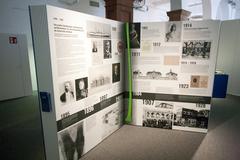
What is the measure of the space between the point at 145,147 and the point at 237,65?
Result: 4193 millimetres

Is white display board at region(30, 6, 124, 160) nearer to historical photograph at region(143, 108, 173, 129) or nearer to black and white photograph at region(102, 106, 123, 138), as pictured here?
black and white photograph at region(102, 106, 123, 138)

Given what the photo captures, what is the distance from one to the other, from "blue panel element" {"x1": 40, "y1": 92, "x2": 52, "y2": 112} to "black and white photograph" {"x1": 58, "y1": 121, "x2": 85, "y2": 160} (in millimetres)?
300

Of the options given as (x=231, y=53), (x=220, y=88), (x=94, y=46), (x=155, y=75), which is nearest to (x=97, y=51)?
(x=94, y=46)

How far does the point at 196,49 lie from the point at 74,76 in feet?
6.03

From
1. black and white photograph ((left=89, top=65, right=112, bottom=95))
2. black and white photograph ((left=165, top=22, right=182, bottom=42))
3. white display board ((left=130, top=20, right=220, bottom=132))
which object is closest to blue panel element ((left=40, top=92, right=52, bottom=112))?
black and white photograph ((left=89, top=65, right=112, bottom=95))

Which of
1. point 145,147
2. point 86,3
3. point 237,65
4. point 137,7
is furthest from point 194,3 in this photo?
point 145,147

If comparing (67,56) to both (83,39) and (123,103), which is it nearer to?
(83,39)

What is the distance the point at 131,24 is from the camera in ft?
9.36

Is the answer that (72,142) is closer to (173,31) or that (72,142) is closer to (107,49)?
(107,49)

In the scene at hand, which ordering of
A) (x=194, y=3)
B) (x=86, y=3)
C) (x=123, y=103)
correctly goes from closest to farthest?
(x=123, y=103) → (x=86, y=3) → (x=194, y=3)

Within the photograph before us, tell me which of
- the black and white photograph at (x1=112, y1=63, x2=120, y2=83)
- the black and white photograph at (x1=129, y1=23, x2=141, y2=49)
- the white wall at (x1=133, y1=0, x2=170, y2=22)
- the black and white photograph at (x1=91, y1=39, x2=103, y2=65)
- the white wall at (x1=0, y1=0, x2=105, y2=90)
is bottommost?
the black and white photograph at (x1=112, y1=63, x2=120, y2=83)

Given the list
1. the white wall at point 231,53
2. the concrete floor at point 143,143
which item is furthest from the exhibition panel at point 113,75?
the white wall at point 231,53

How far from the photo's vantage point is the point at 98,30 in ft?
7.51

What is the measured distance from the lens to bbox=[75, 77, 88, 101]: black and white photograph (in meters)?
2.05
